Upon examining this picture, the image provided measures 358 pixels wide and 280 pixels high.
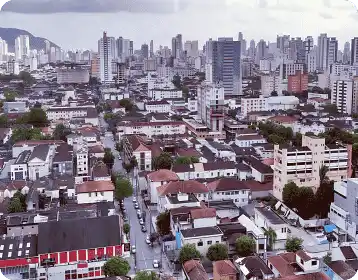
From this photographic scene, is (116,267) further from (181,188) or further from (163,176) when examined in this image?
(163,176)

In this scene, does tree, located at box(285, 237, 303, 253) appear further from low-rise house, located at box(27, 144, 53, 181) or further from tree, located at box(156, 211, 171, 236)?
low-rise house, located at box(27, 144, 53, 181)

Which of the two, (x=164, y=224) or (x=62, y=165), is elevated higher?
(x=62, y=165)

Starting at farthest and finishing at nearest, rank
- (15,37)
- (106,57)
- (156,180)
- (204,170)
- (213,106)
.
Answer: (15,37) → (106,57) → (213,106) → (204,170) → (156,180)

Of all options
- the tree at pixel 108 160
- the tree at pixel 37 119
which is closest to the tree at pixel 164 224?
the tree at pixel 108 160

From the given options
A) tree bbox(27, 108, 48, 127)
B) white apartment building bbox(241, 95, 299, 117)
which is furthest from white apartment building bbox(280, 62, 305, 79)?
tree bbox(27, 108, 48, 127)

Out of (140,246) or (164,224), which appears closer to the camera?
(140,246)

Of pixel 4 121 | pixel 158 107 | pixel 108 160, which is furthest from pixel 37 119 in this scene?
pixel 108 160

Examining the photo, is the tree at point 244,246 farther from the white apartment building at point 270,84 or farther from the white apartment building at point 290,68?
the white apartment building at point 290,68

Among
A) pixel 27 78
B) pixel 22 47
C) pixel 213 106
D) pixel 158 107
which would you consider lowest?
pixel 158 107
